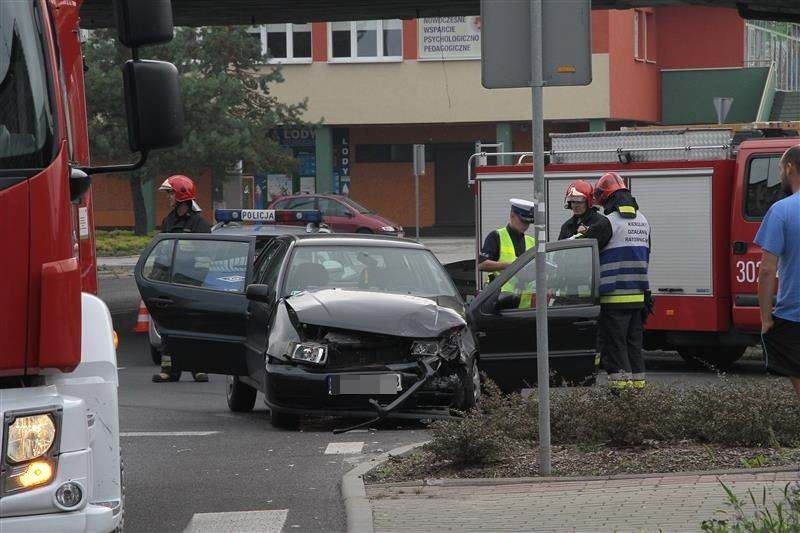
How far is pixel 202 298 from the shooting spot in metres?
12.7

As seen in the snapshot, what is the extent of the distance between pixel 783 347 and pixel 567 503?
2128 millimetres

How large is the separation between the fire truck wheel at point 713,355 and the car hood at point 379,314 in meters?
6.40

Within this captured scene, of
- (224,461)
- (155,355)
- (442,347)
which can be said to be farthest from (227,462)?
(155,355)

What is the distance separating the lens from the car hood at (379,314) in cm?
1086

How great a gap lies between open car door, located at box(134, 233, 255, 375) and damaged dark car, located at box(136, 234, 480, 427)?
0.4 inches

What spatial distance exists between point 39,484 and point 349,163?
177ft

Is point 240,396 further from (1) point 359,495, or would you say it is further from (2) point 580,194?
(1) point 359,495

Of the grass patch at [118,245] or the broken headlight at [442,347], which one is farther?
the grass patch at [118,245]

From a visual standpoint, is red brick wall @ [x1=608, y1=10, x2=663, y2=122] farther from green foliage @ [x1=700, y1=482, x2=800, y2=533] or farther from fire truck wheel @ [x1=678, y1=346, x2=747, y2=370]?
green foliage @ [x1=700, y1=482, x2=800, y2=533]

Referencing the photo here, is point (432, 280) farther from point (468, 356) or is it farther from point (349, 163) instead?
point (349, 163)

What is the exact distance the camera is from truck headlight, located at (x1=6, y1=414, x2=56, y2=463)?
4.96 meters

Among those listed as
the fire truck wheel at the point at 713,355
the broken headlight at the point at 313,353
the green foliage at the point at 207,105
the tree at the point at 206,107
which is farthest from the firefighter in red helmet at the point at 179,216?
the tree at the point at 206,107

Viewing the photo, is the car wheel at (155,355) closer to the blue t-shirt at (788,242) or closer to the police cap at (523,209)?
the police cap at (523,209)

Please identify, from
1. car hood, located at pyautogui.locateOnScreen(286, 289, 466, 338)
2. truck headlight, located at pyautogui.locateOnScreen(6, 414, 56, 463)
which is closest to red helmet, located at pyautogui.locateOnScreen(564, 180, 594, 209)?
car hood, located at pyautogui.locateOnScreen(286, 289, 466, 338)
